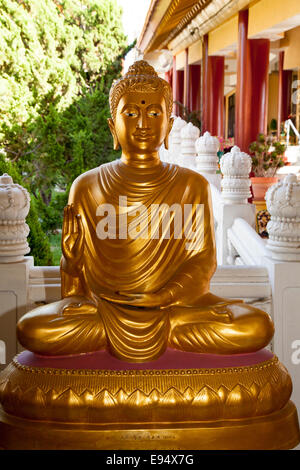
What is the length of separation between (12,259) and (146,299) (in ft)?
2.80

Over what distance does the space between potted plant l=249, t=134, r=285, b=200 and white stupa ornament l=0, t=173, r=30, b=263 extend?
508 cm

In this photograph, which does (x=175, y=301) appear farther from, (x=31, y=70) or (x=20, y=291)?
(x=31, y=70)

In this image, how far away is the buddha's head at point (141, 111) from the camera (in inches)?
99.2

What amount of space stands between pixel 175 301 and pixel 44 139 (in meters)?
5.15

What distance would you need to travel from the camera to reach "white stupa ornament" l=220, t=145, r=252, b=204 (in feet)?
14.3

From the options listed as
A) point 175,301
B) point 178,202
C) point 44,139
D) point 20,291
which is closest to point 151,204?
point 178,202

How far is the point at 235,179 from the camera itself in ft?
14.4

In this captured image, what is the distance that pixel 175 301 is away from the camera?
2.40m

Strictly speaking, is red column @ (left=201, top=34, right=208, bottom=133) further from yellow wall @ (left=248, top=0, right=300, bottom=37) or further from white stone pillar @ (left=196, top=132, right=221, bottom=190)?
white stone pillar @ (left=196, top=132, right=221, bottom=190)

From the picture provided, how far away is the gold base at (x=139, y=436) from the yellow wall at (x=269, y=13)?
563 cm


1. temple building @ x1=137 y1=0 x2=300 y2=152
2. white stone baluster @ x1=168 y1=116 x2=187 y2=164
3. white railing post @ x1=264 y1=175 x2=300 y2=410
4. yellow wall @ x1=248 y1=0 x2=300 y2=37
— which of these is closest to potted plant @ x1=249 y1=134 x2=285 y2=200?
temple building @ x1=137 y1=0 x2=300 y2=152

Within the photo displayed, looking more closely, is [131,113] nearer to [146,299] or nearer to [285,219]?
[146,299]

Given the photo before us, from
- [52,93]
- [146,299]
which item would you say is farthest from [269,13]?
[146,299]
